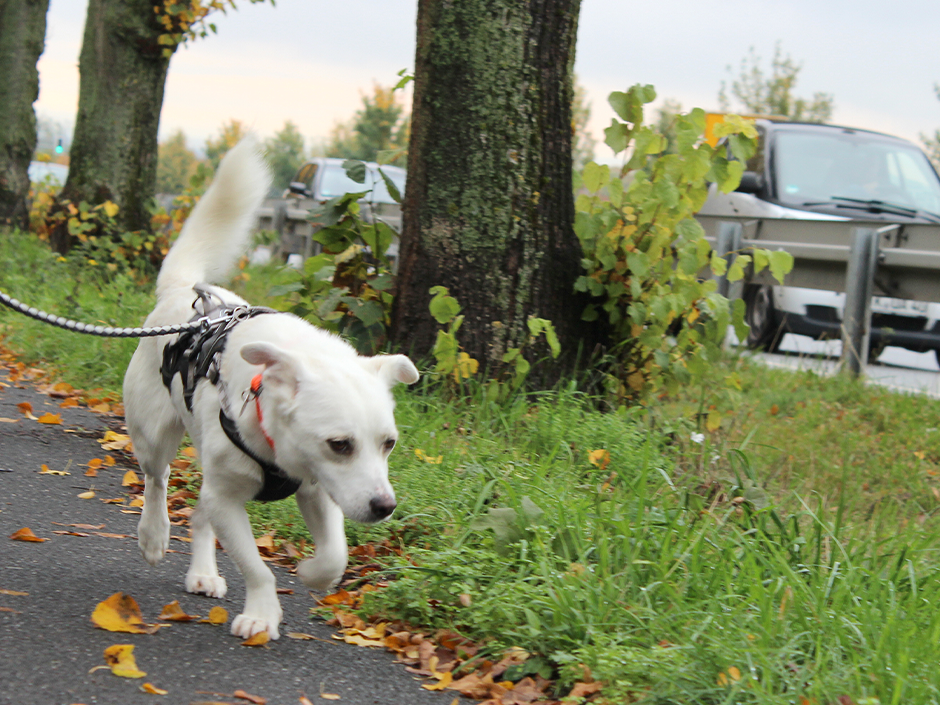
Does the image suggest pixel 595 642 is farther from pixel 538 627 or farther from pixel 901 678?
pixel 901 678

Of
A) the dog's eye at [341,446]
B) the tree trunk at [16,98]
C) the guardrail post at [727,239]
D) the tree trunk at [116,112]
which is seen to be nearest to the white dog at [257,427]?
the dog's eye at [341,446]

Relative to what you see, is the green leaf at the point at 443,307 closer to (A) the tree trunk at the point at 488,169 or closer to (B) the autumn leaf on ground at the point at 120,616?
(A) the tree trunk at the point at 488,169

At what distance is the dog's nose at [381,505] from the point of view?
258cm

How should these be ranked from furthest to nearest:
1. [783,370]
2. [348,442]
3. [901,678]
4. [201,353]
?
[783,370], [201,353], [348,442], [901,678]

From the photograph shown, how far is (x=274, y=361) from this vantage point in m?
2.68

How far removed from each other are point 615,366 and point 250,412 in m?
2.90

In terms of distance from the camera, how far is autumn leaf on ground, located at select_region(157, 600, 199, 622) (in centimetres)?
289

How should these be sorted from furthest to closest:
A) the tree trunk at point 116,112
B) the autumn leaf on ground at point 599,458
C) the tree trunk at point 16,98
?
the tree trunk at point 16,98
the tree trunk at point 116,112
the autumn leaf on ground at point 599,458

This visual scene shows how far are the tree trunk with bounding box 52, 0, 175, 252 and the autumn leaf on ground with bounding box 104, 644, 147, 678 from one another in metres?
7.95

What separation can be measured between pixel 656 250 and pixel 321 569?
2.89m

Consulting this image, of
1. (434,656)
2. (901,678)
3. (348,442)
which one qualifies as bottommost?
(434,656)

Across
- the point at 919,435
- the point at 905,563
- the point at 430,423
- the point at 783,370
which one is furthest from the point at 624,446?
the point at 783,370

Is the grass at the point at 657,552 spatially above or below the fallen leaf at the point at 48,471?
above

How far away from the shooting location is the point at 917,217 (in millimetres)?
9008
